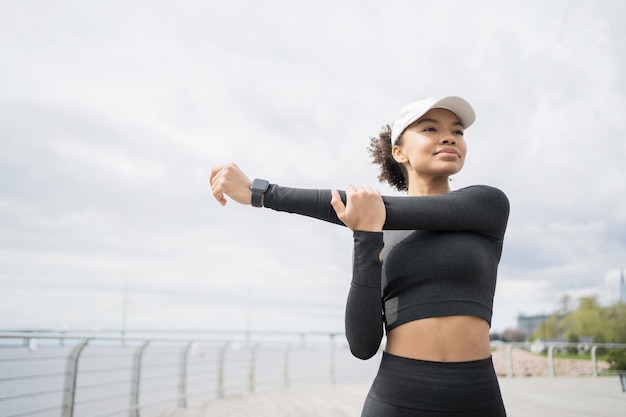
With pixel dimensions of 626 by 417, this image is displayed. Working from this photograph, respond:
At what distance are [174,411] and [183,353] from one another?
0.75m

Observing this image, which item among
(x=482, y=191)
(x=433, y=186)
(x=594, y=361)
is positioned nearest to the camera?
(x=482, y=191)

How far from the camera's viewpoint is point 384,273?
4.42 feet

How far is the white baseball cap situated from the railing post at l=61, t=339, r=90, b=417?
157 inches

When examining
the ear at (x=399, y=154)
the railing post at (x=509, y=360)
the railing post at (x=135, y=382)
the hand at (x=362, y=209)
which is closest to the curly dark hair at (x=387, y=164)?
the ear at (x=399, y=154)

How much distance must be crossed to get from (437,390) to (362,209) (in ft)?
1.40

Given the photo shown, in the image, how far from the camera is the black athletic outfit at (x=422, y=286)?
120 centimetres

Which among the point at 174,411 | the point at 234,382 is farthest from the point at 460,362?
the point at 234,382

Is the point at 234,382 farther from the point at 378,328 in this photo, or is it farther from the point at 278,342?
the point at 378,328

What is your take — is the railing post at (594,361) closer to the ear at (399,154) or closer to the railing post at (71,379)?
the railing post at (71,379)

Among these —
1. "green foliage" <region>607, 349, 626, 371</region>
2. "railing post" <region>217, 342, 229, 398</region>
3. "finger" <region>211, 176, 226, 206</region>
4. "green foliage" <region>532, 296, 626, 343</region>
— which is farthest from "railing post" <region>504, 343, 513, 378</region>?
"green foliage" <region>532, 296, 626, 343</region>

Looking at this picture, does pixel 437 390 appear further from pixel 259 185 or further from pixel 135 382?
pixel 135 382

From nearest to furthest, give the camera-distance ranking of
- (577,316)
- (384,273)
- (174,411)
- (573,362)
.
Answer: (384,273)
(174,411)
(573,362)
(577,316)

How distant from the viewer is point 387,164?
1.93 meters

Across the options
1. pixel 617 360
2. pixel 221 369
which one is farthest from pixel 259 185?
pixel 617 360
